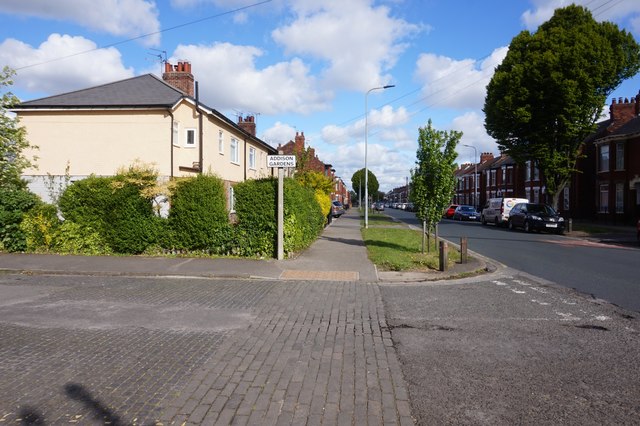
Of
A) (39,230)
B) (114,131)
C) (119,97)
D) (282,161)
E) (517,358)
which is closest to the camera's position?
(517,358)

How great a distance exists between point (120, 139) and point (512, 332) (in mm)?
18286

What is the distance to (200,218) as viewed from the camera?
13.8 m

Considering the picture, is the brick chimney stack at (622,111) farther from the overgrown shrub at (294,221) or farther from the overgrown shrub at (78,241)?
the overgrown shrub at (78,241)

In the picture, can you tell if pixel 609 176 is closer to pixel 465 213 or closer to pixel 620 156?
pixel 620 156

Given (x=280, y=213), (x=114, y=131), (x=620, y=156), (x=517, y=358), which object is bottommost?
(x=517, y=358)

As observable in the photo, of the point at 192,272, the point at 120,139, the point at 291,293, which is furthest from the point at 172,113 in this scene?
the point at 291,293

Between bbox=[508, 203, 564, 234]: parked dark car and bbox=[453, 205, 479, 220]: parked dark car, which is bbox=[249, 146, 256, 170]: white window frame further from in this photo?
bbox=[453, 205, 479, 220]: parked dark car

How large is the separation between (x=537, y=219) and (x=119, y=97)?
Result: 76.4 ft

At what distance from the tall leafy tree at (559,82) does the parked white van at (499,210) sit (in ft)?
11.7

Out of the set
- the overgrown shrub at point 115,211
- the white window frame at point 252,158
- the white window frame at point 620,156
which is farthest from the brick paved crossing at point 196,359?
the white window frame at point 620,156

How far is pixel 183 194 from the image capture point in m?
13.8

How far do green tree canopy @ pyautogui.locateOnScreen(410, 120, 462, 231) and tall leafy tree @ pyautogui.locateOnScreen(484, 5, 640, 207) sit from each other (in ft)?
54.7

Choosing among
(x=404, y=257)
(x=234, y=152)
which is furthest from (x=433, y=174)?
(x=234, y=152)

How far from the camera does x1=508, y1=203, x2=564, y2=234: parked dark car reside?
2731 cm
